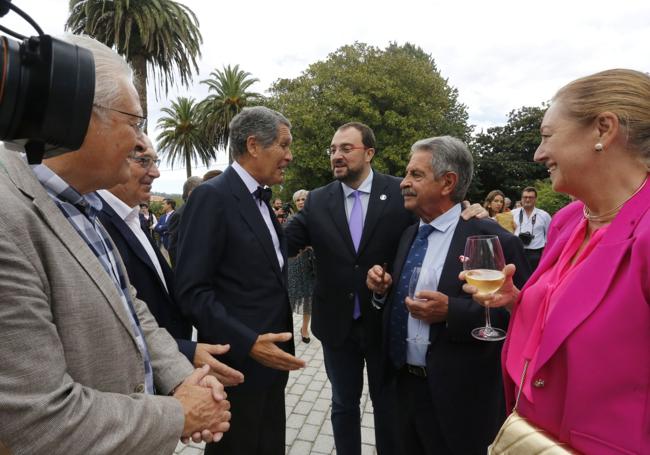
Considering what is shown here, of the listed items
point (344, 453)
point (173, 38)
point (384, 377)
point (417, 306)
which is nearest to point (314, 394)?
point (344, 453)

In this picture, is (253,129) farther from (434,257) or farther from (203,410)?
(203,410)

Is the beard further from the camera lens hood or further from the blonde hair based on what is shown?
the camera lens hood

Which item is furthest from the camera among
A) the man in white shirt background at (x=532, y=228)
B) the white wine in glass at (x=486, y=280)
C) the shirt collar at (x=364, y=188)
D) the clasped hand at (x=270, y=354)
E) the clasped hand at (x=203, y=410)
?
the man in white shirt background at (x=532, y=228)

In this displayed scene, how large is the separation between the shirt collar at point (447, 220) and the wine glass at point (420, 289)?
0.30m

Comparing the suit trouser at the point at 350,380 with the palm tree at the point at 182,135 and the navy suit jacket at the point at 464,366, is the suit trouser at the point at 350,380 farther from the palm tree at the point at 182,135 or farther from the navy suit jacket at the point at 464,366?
the palm tree at the point at 182,135

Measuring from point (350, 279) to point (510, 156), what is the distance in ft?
125

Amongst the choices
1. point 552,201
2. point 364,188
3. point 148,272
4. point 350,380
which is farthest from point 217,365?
point 552,201

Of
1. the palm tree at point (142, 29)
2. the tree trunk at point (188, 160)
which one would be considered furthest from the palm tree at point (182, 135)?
the palm tree at point (142, 29)

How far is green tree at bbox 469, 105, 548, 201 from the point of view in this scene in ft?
117

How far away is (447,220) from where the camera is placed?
8.50 ft

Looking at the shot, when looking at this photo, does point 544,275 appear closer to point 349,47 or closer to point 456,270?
point 456,270

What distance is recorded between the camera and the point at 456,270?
7.83 feet

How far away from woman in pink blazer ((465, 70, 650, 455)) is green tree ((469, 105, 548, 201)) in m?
35.6

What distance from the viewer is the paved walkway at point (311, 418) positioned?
11.9 ft
